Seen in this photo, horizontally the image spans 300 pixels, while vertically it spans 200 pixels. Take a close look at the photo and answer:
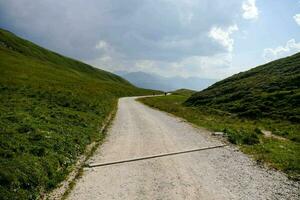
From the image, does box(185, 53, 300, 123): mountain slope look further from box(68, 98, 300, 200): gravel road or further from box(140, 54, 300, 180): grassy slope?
box(68, 98, 300, 200): gravel road

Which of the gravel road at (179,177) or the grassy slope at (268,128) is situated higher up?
the grassy slope at (268,128)

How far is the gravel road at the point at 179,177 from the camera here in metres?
11.7

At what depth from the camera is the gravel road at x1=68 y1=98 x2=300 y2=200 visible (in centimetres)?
1171

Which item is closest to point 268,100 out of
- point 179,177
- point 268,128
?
point 268,128

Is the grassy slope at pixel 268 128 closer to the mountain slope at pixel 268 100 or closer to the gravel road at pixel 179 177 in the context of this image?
the mountain slope at pixel 268 100

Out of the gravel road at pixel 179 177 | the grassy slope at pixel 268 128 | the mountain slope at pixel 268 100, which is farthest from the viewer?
the mountain slope at pixel 268 100


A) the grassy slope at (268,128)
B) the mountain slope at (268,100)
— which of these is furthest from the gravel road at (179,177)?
the mountain slope at (268,100)

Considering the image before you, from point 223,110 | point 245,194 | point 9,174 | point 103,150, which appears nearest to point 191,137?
point 103,150

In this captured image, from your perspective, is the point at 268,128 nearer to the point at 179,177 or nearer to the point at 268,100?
the point at 268,100

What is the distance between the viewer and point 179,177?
44.7 ft

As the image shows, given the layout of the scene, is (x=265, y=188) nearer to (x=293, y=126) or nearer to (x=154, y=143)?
(x=154, y=143)

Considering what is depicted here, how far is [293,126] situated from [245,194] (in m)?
22.4

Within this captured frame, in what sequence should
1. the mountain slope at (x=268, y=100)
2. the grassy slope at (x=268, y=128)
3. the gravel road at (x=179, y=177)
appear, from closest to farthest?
the gravel road at (x=179, y=177) < the grassy slope at (x=268, y=128) < the mountain slope at (x=268, y=100)

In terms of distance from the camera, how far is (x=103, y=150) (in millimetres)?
19062
